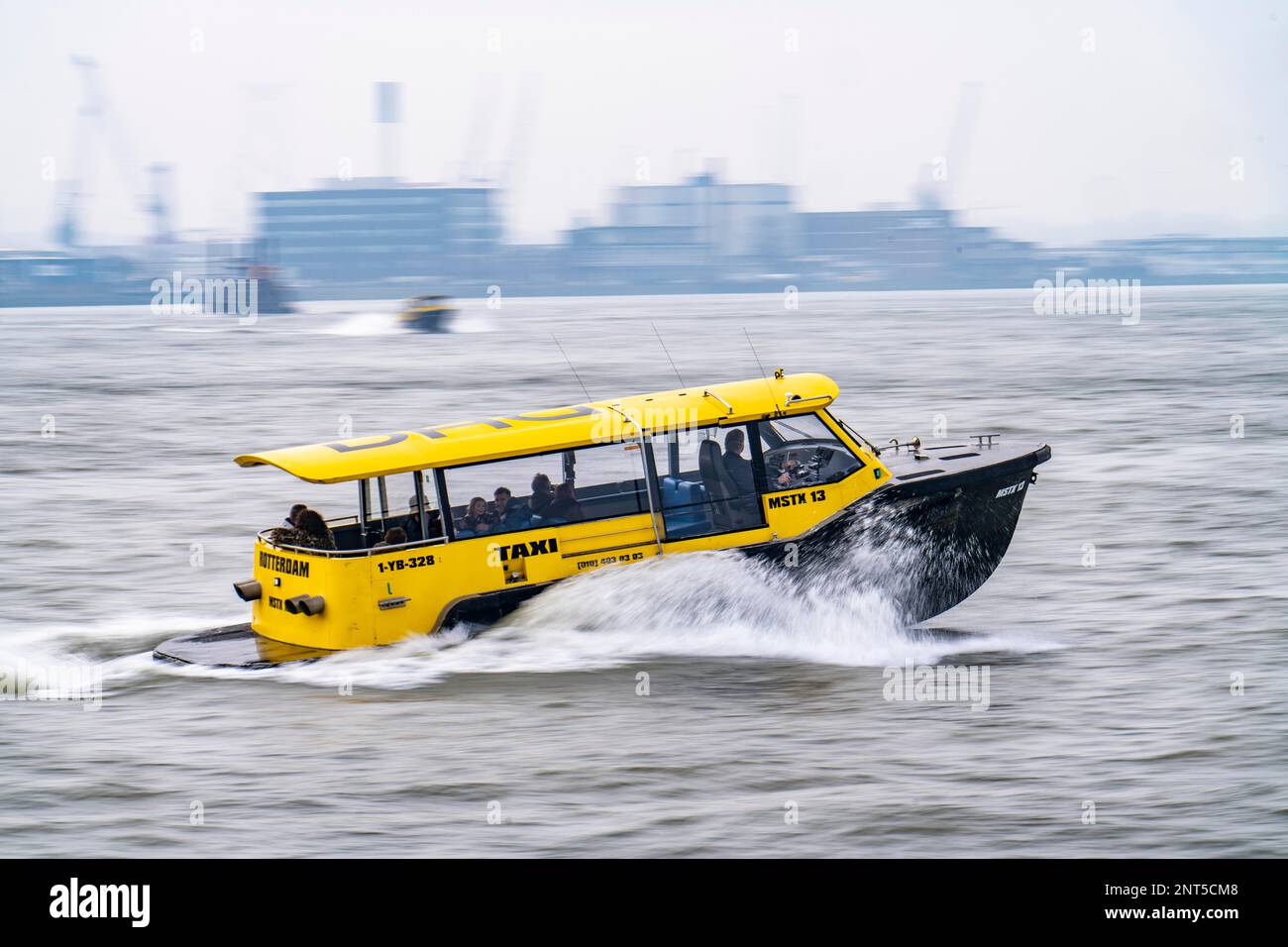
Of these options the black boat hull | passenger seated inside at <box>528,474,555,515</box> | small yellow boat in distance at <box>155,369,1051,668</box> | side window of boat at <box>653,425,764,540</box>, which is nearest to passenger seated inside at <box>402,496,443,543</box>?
small yellow boat in distance at <box>155,369,1051,668</box>

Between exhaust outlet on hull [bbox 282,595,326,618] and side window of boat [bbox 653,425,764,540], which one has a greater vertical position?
side window of boat [bbox 653,425,764,540]

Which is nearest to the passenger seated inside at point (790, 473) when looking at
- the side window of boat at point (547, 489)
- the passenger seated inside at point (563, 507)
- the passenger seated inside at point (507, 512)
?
the side window of boat at point (547, 489)

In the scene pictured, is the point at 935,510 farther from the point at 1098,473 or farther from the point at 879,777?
the point at 1098,473

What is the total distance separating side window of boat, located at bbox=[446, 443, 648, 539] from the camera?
14.0 m

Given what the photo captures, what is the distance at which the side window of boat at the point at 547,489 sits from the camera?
14.0m

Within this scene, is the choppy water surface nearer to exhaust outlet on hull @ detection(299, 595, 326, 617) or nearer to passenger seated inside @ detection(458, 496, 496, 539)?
exhaust outlet on hull @ detection(299, 595, 326, 617)

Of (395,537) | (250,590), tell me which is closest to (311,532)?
(395,537)

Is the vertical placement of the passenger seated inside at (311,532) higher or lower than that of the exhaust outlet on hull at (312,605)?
higher

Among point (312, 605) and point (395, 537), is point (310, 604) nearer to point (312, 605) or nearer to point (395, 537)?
point (312, 605)

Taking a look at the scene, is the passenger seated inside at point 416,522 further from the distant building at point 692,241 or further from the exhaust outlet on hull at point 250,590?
the distant building at point 692,241

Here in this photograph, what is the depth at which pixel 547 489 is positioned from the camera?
14188 mm

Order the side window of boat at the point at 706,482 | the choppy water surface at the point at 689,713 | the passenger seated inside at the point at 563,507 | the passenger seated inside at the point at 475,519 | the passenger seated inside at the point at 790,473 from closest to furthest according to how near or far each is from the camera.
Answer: the choppy water surface at the point at 689,713, the passenger seated inside at the point at 475,519, the passenger seated inside at the point at 563,507, the side window of boat at the point at 706,482, the passenger seated inside at the point at 790,473

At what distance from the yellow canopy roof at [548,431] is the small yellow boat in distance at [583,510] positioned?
18mm

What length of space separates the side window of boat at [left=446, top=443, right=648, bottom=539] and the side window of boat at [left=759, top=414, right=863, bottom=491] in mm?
1222
